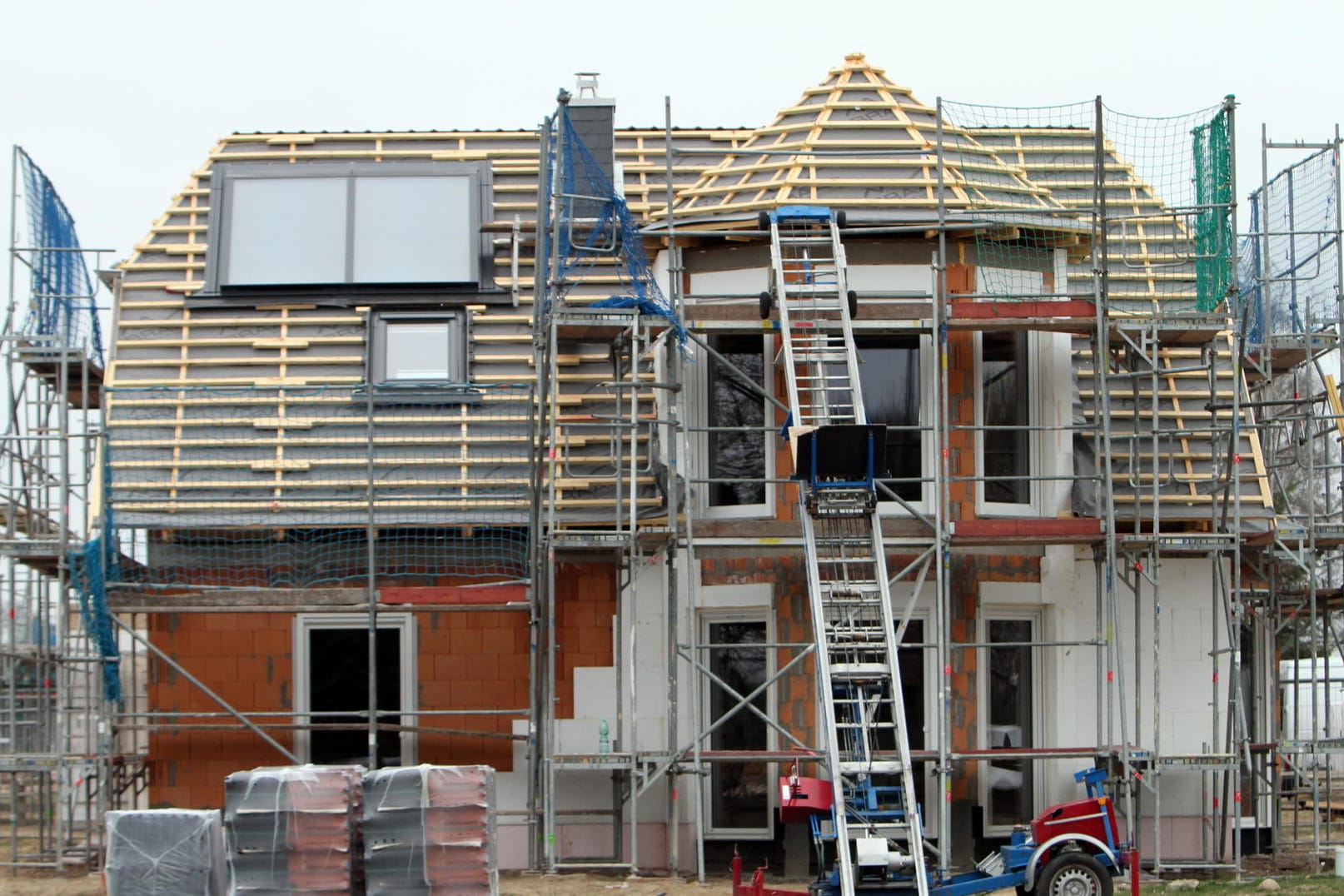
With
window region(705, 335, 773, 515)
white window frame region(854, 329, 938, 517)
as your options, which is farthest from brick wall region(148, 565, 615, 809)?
white window frame region(854, 329, 938, 517)

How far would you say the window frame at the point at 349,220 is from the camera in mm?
17766

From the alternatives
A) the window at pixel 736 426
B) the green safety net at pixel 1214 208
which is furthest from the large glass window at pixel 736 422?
the green safety net at pixel 1214 208

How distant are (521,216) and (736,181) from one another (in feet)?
8.93

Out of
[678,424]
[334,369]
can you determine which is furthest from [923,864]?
[334,369]

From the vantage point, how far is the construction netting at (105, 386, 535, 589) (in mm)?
16188

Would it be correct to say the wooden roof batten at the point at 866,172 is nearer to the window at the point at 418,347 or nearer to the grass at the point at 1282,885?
the window at the point at 418,347

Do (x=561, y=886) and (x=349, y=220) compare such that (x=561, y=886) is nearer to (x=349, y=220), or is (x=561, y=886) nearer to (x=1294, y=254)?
(x=349, y=220)

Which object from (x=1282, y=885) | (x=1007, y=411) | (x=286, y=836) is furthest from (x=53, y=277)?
(x=1282, y=885)

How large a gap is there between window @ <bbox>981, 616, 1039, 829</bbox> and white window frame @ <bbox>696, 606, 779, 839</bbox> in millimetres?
1866

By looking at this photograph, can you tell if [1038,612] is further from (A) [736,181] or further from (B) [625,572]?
(A) [736,181]

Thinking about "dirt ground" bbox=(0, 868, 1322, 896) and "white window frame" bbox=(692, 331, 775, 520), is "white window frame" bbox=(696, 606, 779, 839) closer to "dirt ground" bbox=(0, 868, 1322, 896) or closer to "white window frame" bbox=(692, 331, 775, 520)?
"dirt ground" bbox=(0, 868, 1322, 896)

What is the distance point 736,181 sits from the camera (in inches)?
659

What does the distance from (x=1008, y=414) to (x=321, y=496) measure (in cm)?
629

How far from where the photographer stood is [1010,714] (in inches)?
627
